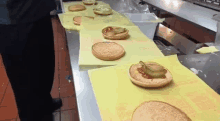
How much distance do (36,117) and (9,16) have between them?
128cm

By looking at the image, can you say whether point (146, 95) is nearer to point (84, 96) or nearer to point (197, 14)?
point (84, 96)

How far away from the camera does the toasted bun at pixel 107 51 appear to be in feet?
3.70

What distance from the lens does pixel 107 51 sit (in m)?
1.18

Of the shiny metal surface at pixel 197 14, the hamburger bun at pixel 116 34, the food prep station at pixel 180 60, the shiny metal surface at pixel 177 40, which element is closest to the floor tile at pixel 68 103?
the food prep station at pixel 180 60

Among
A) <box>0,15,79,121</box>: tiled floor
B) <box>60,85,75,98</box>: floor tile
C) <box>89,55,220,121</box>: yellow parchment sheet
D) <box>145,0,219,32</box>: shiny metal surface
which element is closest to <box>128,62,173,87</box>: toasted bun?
<box>89,55,220,121</box>: yellow parchment sheet

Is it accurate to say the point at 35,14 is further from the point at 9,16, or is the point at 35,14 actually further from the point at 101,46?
the point at 101,46

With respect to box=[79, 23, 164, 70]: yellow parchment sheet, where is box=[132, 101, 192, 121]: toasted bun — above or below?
below

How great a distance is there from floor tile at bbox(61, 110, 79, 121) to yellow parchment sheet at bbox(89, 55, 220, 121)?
1.44 m

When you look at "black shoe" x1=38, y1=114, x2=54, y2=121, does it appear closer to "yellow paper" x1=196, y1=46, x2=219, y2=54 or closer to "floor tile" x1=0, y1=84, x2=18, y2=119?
"floor tile" x1=0, y1=84, x2=18, y2=119

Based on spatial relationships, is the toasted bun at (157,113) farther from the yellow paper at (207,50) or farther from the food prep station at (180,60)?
the yellow paper at (207,50)

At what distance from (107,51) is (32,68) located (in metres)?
0.93

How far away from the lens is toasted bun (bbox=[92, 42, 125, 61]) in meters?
1.13

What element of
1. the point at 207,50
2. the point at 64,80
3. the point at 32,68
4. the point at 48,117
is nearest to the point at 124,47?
the point at 207,50

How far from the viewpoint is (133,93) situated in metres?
0.85
